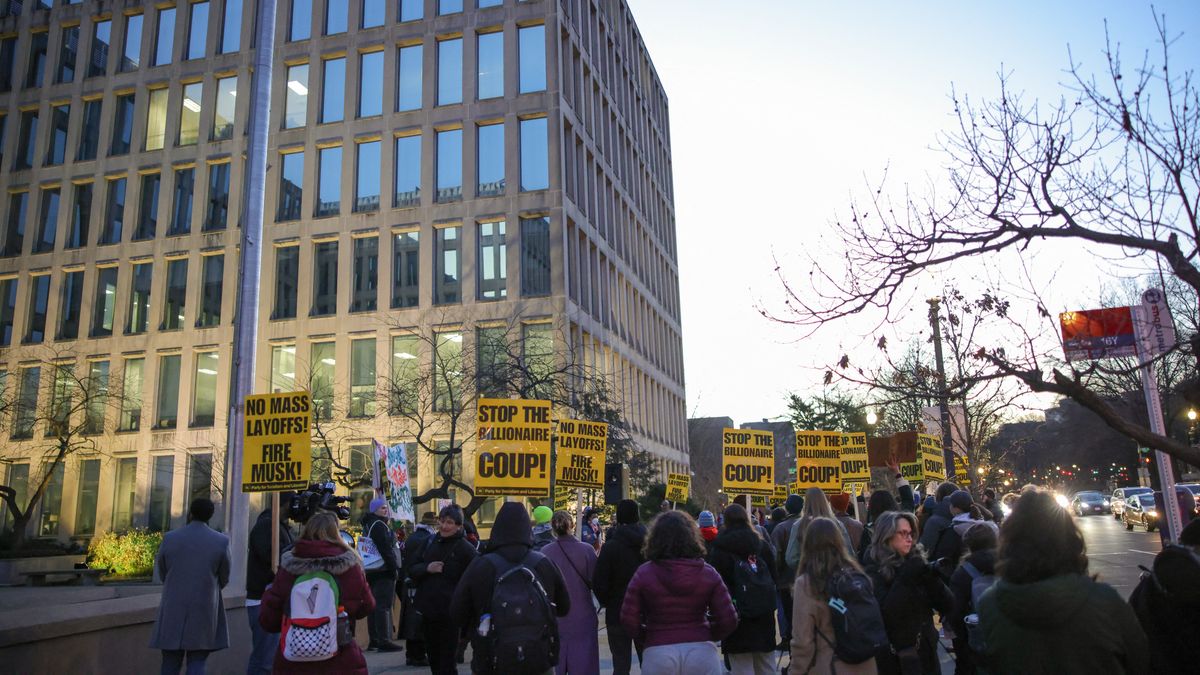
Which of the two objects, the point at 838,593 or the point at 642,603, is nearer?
the point at 838,593

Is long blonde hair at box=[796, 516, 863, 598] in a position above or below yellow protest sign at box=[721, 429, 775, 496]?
below

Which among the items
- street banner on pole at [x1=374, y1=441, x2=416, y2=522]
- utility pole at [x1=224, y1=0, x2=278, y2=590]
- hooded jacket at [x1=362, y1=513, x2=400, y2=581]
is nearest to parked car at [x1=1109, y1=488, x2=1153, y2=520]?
street banner on pole at [x1=374, y1=441, x2=416, y2=522]

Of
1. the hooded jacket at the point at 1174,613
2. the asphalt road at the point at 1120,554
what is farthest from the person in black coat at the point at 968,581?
the asphalt road at the point at 1120,554

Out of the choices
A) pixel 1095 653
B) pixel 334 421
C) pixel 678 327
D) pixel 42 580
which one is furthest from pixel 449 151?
pixel 1095 653

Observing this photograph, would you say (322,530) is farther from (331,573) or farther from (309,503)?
(309,503)

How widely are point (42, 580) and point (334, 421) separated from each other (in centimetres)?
1112

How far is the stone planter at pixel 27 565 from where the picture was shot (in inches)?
1063

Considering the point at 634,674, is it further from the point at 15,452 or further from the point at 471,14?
the point at 15,452

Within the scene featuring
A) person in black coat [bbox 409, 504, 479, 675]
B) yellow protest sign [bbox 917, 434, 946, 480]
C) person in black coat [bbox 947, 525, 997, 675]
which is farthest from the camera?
yellow protest sign [bbox 917, 434, 946, 480]

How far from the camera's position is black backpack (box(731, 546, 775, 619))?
7.82 m

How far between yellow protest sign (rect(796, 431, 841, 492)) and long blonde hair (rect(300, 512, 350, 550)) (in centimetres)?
1216

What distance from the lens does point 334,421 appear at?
35.5 m

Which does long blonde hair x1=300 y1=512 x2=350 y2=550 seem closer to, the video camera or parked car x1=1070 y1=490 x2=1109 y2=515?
the video camera

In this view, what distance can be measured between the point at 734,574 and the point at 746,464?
25.7 ft
